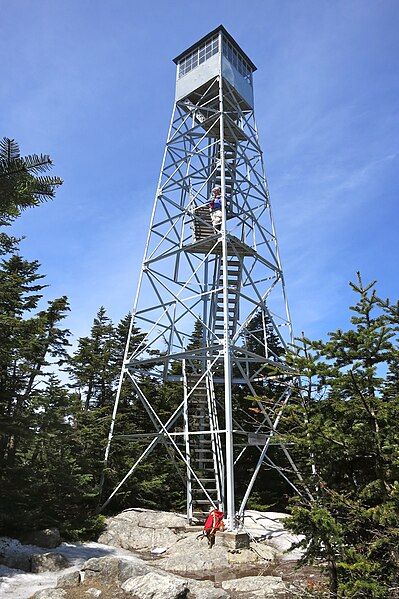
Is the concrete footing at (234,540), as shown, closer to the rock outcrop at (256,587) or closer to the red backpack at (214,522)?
the red backpack at (214,522)

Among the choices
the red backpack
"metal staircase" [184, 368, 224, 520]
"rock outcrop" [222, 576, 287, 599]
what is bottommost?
"rock outcrop" [222, 576, 287, 599]

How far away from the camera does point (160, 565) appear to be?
1021cm

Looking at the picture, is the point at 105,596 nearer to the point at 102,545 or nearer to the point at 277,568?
the point at 277,568

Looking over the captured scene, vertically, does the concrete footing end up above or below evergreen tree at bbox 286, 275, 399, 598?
below

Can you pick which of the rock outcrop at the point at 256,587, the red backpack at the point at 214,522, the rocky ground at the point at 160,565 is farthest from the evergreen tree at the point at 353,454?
the red backpack at the point at 214,522

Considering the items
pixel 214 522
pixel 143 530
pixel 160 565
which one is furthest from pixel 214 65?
pixel 160 565

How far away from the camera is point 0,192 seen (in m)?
4.63

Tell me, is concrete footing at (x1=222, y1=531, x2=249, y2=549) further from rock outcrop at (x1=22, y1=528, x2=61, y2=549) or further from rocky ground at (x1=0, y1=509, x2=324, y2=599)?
rock outcrop at (x1=22, y1=528, x2=61, y2=549)

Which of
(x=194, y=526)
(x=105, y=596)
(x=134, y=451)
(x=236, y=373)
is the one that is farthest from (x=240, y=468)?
(x=105, y=596)

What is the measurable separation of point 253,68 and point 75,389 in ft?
65.8

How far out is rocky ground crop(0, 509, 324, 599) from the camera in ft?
24.3

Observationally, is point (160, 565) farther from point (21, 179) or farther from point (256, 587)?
point (21, 179)

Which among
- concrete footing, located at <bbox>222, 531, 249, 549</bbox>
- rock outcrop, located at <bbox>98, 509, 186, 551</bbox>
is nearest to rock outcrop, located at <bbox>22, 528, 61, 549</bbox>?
rock outcrop, located at <bbox>98, 509, 186, 551</bbox>

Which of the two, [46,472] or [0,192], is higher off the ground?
[0,192]
